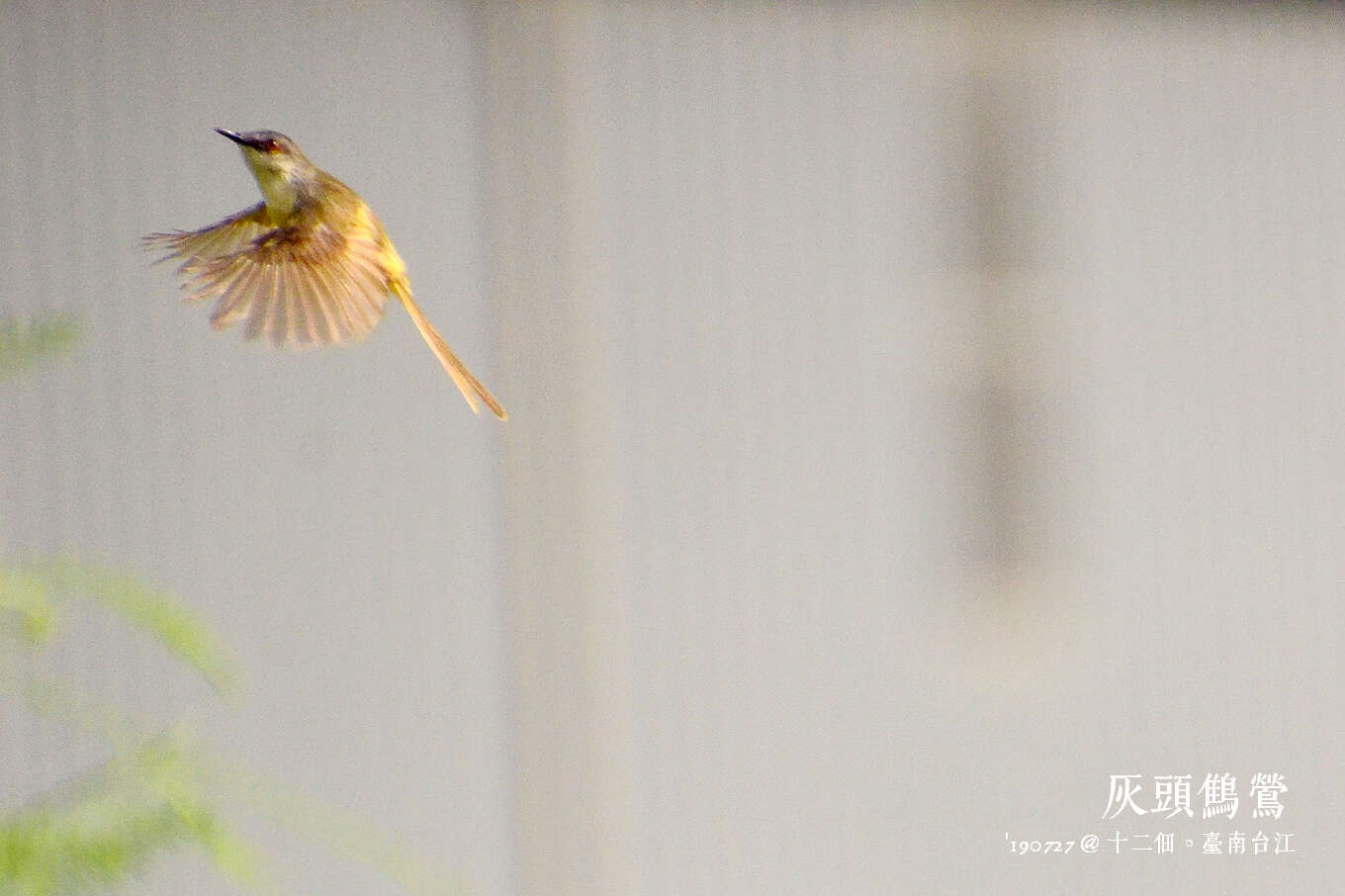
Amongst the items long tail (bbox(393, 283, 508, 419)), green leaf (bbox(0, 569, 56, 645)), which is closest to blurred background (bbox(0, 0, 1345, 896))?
green leaf (bbox(0, 569, 56, 645))

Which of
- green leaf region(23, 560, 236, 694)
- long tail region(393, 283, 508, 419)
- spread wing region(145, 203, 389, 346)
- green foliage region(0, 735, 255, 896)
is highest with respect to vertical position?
spread wing region(145, 203, 389, 346)

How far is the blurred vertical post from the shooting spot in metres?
1.90

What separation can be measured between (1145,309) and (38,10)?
1.73 metres

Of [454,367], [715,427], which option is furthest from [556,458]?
[454,367]

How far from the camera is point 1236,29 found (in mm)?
2453

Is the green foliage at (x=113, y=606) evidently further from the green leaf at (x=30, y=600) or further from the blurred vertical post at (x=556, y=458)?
the blurred vertical post at (x=556, y=458)

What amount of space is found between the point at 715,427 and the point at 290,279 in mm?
1807

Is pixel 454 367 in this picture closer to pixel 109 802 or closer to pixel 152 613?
Answer: pixel 152 613

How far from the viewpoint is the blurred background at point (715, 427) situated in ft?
5.58

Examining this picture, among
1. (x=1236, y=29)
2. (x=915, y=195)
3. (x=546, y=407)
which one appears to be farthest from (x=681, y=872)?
(x=1236, y=29)

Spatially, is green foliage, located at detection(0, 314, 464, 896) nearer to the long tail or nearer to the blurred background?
the long tail

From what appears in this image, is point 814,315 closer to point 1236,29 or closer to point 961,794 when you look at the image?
point 961,794

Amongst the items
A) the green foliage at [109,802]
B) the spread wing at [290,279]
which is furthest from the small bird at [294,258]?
the green foliage at [109,802]

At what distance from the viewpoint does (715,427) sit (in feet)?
6.92
